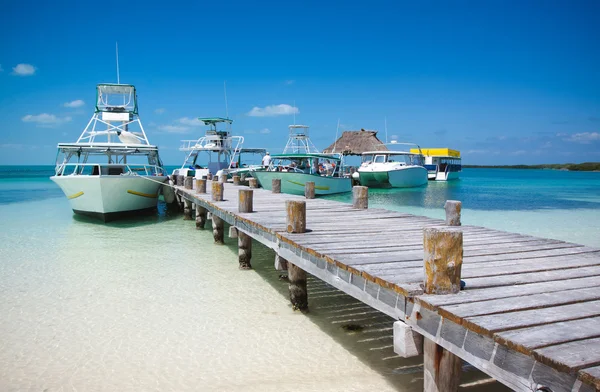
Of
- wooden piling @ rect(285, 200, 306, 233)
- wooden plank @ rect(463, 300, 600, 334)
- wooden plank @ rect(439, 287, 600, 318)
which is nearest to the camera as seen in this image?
wooden plank @ rect(463, 300, 600, 334)

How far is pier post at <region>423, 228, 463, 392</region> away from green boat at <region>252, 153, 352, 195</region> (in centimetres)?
2299

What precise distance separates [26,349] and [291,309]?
3.85 meters

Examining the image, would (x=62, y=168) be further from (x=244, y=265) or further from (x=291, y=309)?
(x=291, y=309)

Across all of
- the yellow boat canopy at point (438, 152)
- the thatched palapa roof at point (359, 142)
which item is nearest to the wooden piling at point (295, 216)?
the thatched palapa roof at point (359, 142)

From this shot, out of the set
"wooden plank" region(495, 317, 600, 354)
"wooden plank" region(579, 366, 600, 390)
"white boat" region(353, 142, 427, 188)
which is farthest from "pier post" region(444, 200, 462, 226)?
"white boat" region(353, 142, 427, 188)

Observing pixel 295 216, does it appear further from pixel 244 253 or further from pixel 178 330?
pixel 244 253

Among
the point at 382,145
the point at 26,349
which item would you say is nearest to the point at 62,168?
the point at 26,349

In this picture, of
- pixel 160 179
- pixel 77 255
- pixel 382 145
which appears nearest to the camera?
pixel 77 255

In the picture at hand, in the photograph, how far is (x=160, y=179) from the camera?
19906 millimetres

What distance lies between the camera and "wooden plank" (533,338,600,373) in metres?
2.50

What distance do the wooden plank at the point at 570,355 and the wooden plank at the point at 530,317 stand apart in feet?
1.11

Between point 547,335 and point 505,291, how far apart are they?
40.2 inches

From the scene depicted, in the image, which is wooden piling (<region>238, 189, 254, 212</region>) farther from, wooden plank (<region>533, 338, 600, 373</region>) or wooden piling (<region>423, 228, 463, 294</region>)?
wooden plank (<region>533, 338, 600, 373</region>)

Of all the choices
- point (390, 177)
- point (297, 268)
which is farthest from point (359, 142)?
point (297, 268)
